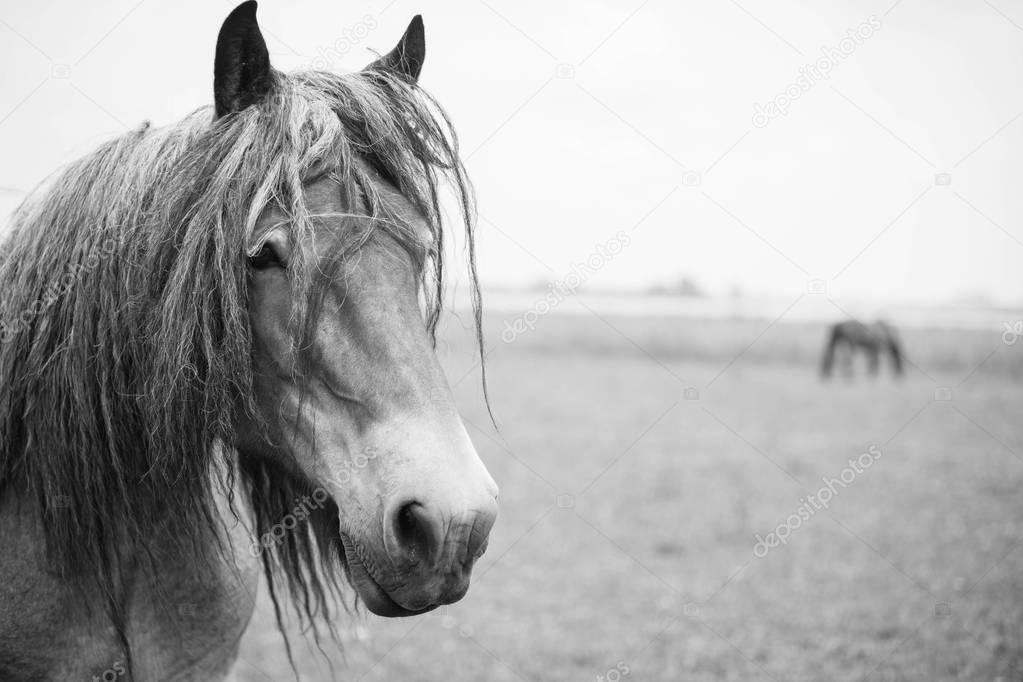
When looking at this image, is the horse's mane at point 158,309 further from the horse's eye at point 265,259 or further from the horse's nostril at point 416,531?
the horse's nostril at point 416,531

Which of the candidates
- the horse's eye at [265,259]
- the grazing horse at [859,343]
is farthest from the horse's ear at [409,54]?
the grazing horse at [859,343]

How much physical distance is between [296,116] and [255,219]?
0.35 m

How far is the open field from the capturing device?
5422mm

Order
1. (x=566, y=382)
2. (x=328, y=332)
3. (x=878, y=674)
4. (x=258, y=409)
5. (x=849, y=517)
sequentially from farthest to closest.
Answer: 1. (x=566, y=382)
2. (x=849, y=517)
3. (x=878, y=674)
4. (x=258, y=409)
5. (x=328, y=332)

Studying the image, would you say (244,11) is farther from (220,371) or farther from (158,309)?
(220,371)

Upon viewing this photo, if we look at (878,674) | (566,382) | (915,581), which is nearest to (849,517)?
(915,581)

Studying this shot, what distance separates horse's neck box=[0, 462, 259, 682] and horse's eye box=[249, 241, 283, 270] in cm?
84

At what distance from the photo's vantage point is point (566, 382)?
68.4 feet

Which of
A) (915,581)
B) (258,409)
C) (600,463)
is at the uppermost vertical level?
(258,409)

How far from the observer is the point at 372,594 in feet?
6.05

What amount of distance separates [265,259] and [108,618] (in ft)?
3.60

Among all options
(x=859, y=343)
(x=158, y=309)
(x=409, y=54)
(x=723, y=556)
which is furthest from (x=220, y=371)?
(x=859, y=343)

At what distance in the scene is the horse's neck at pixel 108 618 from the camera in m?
2.01

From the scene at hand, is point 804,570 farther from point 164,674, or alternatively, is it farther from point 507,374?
point 507,374
